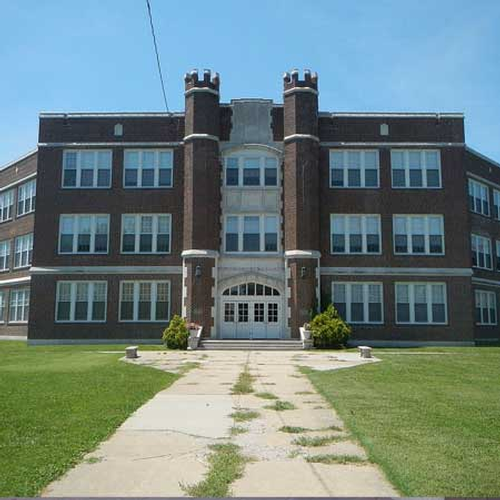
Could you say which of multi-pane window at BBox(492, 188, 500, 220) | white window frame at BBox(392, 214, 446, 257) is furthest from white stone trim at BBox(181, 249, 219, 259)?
multi-pane window at BBox(492, 188, 500, 220)

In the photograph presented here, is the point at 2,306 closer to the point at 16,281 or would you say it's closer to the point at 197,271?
the point at 16,281

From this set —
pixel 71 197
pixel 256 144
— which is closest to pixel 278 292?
pixel 256 144

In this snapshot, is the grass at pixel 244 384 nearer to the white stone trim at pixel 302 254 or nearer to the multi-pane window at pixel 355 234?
the white stone trim at pixel 302 254

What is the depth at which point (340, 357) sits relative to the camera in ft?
71.3

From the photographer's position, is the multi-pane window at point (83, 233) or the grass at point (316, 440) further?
the multi-pane window at point (83, 233)

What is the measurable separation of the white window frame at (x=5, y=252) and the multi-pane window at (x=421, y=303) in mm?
22804

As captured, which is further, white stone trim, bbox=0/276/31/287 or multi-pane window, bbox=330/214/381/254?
white stone trim, bbox=0/276/31/287

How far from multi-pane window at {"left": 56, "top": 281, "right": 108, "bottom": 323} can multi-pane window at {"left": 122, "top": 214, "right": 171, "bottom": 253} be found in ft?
8.14

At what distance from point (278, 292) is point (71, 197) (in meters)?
11.8

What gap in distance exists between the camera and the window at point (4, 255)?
35.6 meters

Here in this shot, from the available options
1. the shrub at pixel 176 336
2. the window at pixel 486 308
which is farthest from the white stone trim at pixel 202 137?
the window at pixel 486 308

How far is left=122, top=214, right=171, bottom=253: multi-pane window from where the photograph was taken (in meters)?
30.0

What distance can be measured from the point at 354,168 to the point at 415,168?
10.5 ft

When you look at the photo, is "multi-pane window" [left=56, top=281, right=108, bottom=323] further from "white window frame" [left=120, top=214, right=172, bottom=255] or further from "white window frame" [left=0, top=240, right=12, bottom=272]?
"white window frame" [left=0, top=240, right=12, bottom=272]
